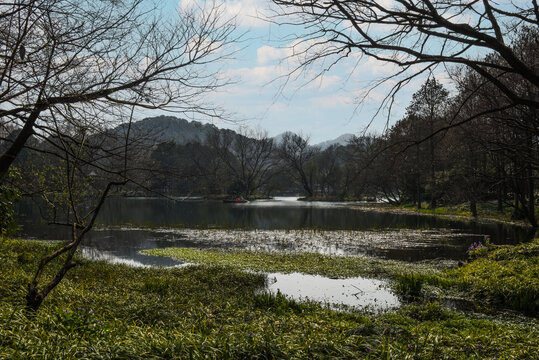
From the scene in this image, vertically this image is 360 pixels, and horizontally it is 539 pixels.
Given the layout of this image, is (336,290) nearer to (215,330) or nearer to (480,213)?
(215,330)

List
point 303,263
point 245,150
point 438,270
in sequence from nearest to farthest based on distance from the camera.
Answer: point 438,270 → point 303,263 → point 245,150

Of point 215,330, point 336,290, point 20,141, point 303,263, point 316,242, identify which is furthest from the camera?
point 316,242

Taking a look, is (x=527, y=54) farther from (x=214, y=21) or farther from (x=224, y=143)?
(x=224, y=143)

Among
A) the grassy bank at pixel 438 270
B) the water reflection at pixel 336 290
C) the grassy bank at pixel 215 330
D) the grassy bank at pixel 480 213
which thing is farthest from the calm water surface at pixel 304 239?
the grassy bank at pixel 215 330

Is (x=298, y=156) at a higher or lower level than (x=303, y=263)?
higher

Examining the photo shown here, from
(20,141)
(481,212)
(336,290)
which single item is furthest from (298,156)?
(20,141)

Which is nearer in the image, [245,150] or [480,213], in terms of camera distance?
[480,213]

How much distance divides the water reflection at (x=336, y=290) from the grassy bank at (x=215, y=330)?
112 cm

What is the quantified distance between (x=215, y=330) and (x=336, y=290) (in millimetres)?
5738

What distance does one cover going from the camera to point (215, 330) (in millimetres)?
4238

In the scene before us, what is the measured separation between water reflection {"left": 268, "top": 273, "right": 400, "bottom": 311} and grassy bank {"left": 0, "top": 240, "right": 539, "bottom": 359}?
1116 millimetres

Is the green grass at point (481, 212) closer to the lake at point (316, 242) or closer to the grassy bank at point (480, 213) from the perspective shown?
the grassy bank at point (480, 213)

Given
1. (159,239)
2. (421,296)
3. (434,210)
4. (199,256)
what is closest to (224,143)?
(434,210)

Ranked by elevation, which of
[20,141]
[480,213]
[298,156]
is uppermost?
[298,156]
